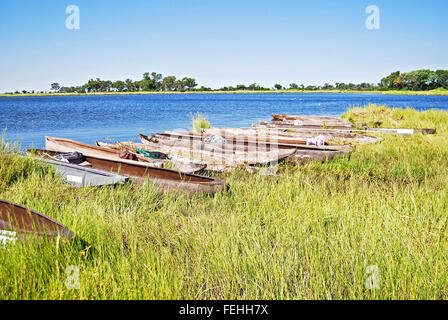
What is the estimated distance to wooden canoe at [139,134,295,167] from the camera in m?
7.18

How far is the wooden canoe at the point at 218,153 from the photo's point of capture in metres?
7.18

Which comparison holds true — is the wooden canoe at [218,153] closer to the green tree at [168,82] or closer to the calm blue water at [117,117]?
the calm blue water at [117,117]

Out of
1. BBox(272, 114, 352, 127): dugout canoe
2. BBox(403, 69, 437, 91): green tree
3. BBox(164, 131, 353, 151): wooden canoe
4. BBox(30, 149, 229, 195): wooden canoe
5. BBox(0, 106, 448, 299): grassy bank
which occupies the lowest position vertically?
BBox(0, 106, 448, 299): grassy bank

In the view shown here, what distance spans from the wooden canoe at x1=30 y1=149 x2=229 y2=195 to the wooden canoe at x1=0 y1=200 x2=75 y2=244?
2016mm

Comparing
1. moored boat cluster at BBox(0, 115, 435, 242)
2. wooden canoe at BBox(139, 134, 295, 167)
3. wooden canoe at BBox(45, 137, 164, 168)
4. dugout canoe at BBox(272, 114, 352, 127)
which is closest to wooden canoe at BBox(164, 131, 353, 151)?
moored boat cluster at BBox(0, 115, 435, 242)

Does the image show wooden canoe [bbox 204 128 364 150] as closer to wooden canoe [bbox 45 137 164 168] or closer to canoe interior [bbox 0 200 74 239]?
wooden canoe [bbox 45 137 164 168]

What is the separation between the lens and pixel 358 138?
10.2m

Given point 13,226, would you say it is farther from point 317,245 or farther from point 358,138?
point 358,138

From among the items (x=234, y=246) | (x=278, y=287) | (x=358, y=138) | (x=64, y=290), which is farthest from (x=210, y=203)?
(x=358, y=138)

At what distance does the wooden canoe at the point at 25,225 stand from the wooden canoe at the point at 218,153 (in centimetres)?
440

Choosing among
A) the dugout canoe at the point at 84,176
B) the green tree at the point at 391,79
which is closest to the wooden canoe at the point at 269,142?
the dugout canoe at the point at 84,176

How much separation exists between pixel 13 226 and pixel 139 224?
3.89 feet

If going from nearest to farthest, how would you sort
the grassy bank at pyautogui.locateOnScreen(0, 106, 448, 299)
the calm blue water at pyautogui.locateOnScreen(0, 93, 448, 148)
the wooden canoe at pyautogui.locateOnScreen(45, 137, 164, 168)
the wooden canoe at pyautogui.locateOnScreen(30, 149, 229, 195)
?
1. the grassy bank at pyautogui.locateOnScreen(0, 106, 448, 299)
2. the wooden canoe at pyautogui.locateOnScreen(30, 149, 229, 195)
3. the wooden canoe at pyautogui.locateOnScreen(45, 137, 164, 168)
4. the calm blue water at pyautogui.locateOnScreen(0, 93, 448, 148)
